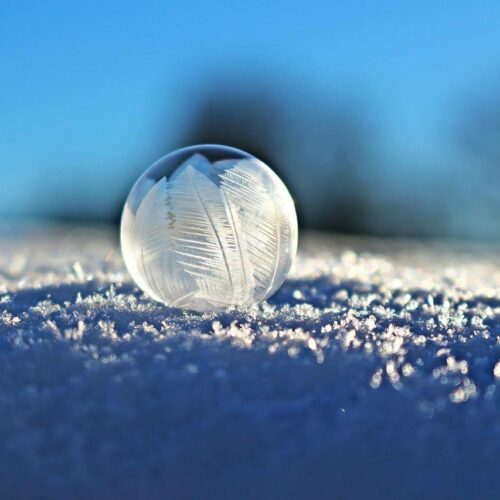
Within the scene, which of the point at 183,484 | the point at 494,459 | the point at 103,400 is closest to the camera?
the point at 183,484

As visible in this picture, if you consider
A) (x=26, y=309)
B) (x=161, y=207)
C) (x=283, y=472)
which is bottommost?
(x=26, y=309)

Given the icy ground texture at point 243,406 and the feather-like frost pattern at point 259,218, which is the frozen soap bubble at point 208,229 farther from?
the icy ground texture at point 243,406

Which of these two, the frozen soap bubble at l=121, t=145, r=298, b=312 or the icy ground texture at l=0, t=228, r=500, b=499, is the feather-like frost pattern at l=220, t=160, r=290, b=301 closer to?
the frozen soap bubble at l=121, t=145, r=298, b=312

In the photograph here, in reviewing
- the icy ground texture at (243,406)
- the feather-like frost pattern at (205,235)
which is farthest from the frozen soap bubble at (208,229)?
the icy ground texture at (243,406)

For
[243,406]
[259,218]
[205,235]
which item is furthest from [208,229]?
[243,406]

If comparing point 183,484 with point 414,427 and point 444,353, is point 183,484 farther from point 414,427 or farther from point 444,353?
point 444,353

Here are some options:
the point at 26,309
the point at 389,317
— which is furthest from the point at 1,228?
the point at 389,317
